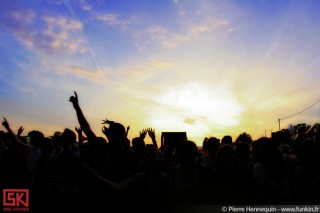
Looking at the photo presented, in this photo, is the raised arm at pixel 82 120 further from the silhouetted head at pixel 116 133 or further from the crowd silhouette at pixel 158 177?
the silhouetted head at pixel 116 133

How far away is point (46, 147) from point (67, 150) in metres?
1.29

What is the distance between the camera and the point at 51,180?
743 cm

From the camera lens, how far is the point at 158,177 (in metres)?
4.46

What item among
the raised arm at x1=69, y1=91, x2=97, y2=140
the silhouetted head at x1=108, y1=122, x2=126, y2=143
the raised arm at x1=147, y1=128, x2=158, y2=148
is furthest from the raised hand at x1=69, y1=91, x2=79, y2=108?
the raised arm at x1=147, y1=128, x2=158, y2=148

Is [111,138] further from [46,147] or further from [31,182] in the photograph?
[31,182]

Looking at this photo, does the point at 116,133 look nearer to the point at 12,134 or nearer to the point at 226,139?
the point at 226,139

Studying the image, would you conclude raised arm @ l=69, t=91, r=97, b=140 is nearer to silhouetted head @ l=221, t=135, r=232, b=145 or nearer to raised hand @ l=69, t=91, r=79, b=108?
raised hand @ l=69, t=91, r=79, b=108

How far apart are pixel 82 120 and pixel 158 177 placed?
2.49 meters

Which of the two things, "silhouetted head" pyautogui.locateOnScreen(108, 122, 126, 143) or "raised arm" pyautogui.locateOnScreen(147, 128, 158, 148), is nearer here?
"silhouetted head" pyautogui.locateOnScreen(108, 122, 126, 143)

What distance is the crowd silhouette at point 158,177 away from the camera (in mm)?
4273

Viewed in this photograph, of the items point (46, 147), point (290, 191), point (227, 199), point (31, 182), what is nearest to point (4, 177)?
point (31, 182)

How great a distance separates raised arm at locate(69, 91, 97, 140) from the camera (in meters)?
5.98

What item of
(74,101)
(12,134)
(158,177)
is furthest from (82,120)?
(12,134)

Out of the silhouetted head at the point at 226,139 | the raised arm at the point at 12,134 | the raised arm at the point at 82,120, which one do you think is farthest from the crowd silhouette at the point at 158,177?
the raised arm at the point at 12,134
